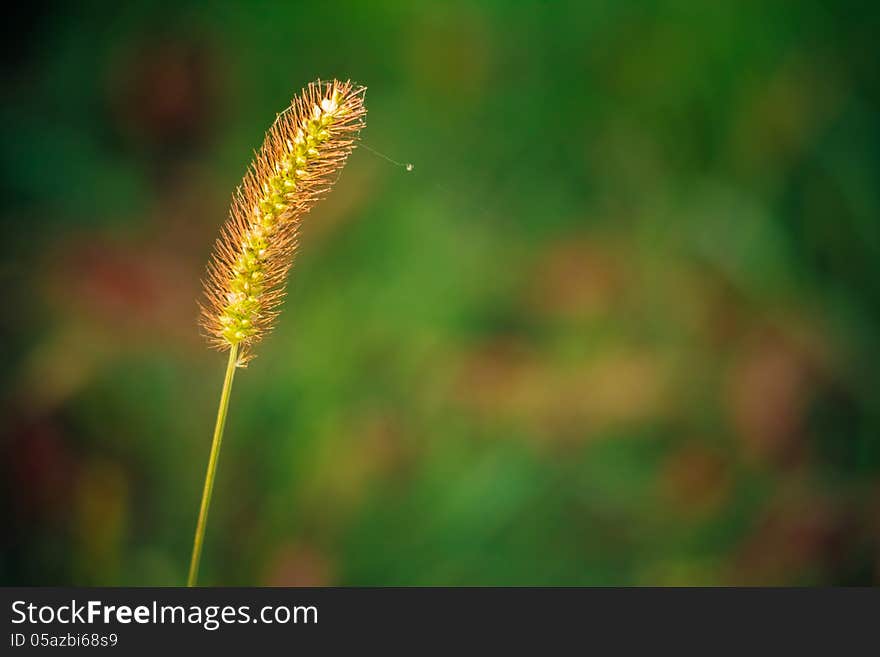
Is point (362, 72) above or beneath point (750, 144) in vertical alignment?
above

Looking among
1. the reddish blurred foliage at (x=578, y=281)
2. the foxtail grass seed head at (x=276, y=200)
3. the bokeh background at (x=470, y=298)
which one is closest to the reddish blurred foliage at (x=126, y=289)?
the bokeh background at (x=470, y=298)

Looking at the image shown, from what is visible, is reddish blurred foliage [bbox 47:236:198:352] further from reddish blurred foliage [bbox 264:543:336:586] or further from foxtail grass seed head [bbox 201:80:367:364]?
foxtail grass seed head [bbox 201:80:367:364]

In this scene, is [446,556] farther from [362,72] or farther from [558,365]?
[362,72]

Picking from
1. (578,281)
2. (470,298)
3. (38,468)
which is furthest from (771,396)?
(38,468)

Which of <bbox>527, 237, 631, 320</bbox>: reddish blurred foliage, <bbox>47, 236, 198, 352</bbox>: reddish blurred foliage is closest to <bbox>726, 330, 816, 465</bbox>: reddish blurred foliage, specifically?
<bbox>527, 237, 631, 320</bbox>: reddish blurred foliage

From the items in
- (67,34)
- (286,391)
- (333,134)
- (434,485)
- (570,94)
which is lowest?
(333,134)

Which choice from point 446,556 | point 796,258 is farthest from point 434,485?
point 796,258
